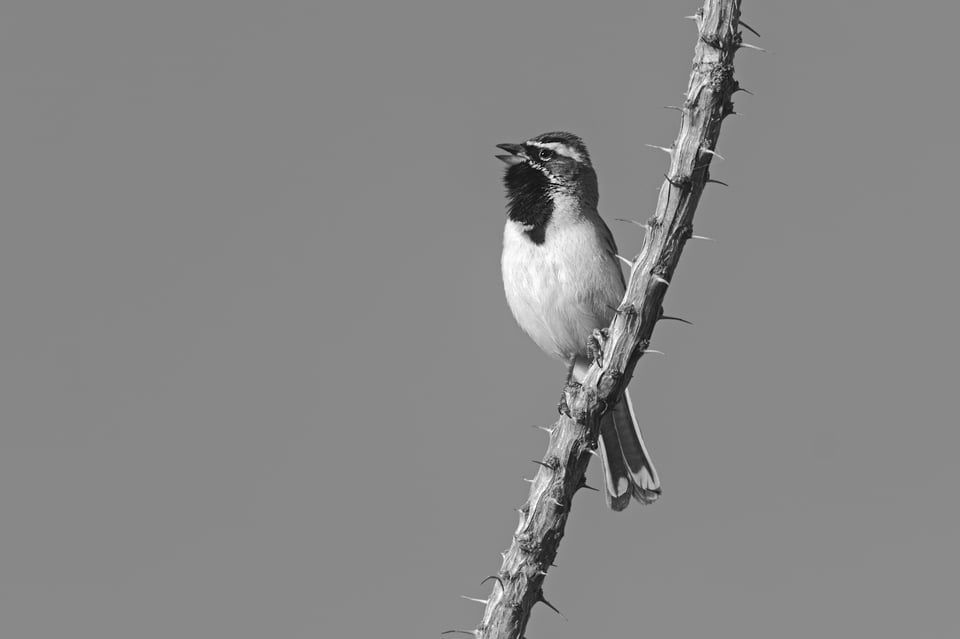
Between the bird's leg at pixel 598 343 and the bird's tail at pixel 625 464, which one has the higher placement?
the bird's leg at pixel 598 343

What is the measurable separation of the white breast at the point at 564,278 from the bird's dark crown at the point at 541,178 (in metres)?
0.10

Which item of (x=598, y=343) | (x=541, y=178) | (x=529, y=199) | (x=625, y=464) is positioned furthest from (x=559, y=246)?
(x=598, y=343)

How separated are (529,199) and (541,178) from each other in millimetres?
196

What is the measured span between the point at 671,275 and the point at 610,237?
12.0 feet

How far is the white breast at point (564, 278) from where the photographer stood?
852 centimetres

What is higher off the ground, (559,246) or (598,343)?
(559,246)

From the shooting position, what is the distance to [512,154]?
873cm

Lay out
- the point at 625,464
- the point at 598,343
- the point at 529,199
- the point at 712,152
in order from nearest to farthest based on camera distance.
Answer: the point at 712,152 → the point at 598,343 → the point at 625,464 → the point at 529,199

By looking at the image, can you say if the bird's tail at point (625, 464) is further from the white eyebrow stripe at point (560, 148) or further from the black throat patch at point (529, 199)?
the white eyebrow stripe at point (560, 148)

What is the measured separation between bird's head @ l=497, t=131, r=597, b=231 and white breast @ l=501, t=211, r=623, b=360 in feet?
0.53

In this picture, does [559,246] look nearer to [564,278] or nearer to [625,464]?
[564,278]

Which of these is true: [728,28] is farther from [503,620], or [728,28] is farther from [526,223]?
[526,223]

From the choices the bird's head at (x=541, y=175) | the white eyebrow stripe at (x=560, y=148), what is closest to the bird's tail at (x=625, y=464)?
the bird's head at (x=541, y=175)

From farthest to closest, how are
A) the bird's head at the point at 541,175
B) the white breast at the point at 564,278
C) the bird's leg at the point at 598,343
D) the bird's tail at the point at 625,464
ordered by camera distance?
the bird's head at the point at 541,175, the white breast at the point at 564,278, the bird's tail at the point at 625,464, the bird's leg at the point at 598,343
